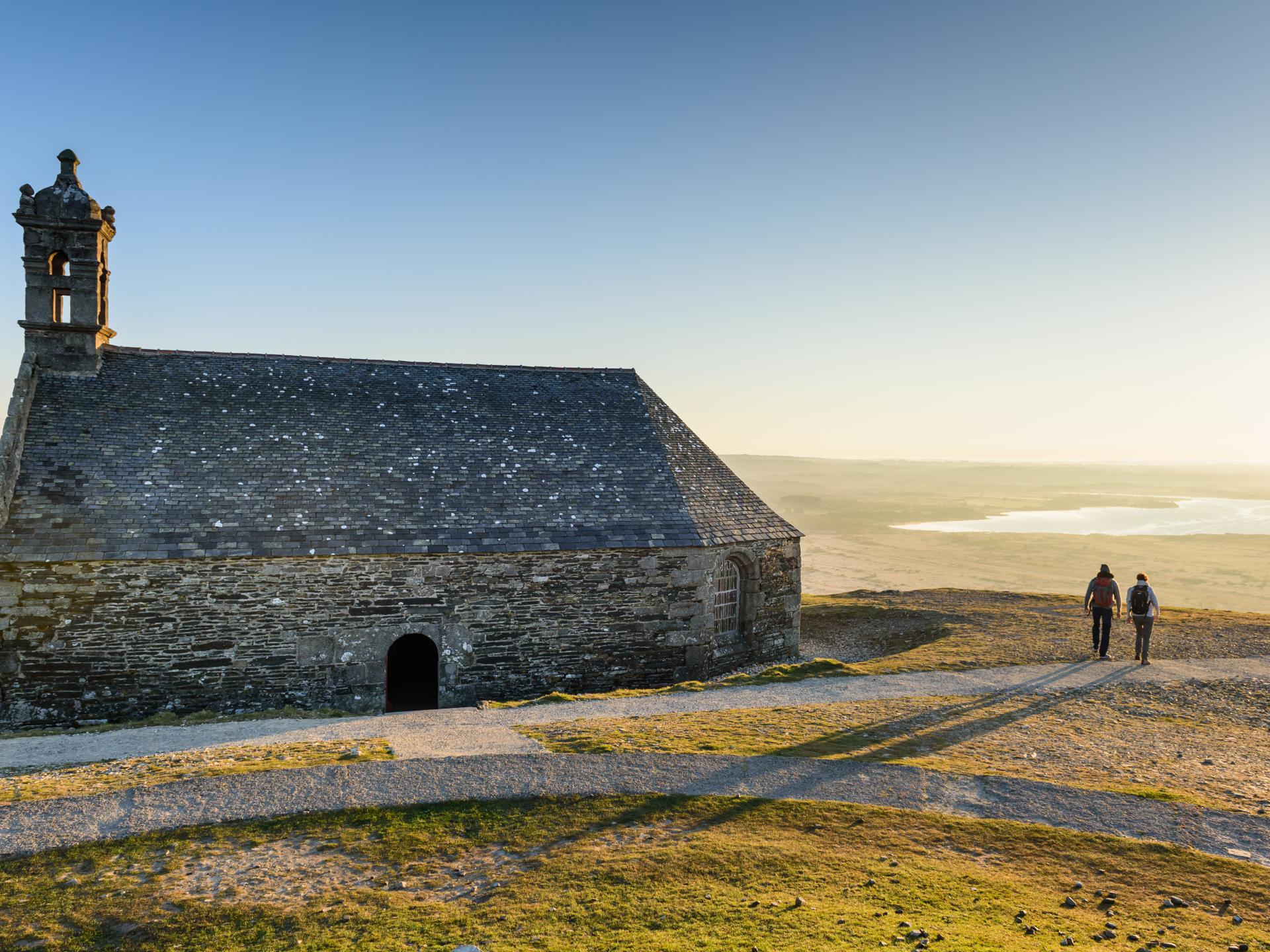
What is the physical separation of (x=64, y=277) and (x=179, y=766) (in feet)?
49.4

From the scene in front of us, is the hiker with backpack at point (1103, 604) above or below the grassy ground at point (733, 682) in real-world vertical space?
above

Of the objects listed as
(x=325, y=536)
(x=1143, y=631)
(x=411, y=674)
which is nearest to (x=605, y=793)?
(x=325, y=536)

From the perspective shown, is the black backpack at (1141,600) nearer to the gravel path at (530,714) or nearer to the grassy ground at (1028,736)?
the gravel path at (530,714)

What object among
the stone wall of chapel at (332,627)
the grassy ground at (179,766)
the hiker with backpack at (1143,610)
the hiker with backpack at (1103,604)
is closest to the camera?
the grassy ground at (179,766)

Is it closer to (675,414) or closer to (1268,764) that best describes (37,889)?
(1268,764)

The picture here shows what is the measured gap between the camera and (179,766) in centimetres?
1072

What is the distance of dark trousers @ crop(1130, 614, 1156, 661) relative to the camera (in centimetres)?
1767

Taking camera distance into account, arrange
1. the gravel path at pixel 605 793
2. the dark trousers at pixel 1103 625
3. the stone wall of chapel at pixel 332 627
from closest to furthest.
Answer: the gravel path at pixel 605 793
the stone wall of chapel at pixel 332 627
the dark trousers at pixel 1103 625

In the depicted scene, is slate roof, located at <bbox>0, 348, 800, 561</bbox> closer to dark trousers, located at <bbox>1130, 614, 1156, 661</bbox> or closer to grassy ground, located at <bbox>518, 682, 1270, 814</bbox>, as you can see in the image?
grassy ground, located at <bbox>518, 682, 1270, 814</bbox>

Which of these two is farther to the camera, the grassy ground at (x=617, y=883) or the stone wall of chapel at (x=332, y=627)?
the stone wall of chapel at (x=332, y=627)

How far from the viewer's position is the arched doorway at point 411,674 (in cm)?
1812

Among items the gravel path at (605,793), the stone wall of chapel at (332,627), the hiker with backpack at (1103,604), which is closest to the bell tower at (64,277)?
the stone wall of chapel at (332,627)

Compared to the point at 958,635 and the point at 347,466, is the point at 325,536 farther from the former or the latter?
the point at 958,635

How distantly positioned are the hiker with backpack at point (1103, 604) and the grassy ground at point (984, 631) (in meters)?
0.54
